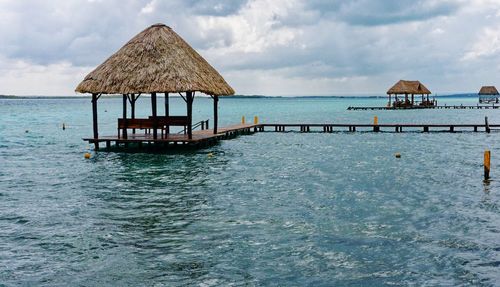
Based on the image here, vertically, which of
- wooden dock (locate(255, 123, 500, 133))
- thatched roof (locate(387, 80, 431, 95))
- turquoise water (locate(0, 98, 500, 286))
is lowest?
turquoise water (locate(0, 98, 500, 286))

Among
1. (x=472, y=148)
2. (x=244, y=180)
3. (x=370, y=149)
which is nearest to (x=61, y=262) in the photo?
(x=244, y=180)

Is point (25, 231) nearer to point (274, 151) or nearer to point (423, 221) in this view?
point (423, 221)

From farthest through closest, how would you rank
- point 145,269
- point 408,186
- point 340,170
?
point 340,170 → point 408,186 → point 145,269

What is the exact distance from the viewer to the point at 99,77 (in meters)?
29.5

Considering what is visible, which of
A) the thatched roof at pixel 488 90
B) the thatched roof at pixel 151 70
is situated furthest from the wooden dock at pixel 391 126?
the thatched roof at pixel 488 90

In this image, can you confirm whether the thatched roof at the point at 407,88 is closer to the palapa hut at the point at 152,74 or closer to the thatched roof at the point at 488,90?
the thatched roof at the point at 488,90

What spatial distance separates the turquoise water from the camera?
1054cm

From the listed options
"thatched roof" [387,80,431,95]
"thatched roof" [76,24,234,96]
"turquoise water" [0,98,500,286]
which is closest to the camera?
"turquoise water" [0,98,500,286]

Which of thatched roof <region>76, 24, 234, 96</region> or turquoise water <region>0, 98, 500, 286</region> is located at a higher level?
thatched roof <region>76, 24, 234, 96</region>

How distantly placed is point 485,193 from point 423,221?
18.2ft

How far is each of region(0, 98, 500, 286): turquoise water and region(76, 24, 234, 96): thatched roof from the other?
3975 millimetres

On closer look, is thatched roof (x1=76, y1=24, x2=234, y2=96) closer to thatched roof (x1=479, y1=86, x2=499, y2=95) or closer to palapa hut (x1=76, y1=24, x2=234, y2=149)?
palapa hut (x1=76, y1=24, x2=234, y2=149)

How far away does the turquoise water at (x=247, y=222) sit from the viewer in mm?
10539

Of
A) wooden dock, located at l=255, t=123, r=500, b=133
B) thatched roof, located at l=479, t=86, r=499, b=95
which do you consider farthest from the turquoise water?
thatched roof, located at l=479, t=86, r=499, b=95
